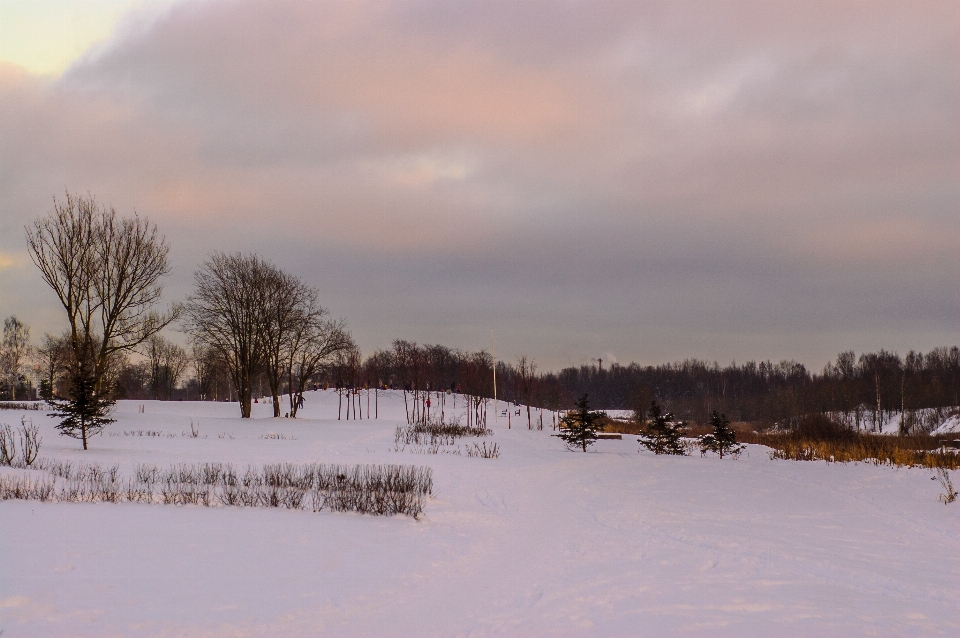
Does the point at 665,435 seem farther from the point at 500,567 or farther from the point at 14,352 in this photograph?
the point at 14,352

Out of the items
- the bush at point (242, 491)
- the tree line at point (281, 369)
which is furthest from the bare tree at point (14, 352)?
the bush at point (242, 491)

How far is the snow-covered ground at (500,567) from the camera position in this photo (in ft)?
22.3

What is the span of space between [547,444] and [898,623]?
30475mm

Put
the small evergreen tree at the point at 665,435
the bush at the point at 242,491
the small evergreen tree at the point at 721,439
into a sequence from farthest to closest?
the small evergreen tree at the point at 665,435 → the small evergreen tree at the point at 721,439 → the bush at the point at 242,491

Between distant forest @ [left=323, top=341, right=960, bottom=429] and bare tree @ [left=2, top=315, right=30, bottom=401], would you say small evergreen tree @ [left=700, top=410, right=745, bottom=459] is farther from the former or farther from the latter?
bare tree @ [left=2, top=315, right=30, bottom=401]

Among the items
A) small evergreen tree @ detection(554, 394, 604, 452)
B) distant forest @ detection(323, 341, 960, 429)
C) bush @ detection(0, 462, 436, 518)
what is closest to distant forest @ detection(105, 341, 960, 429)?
distant forest @ detection(323, 341, 960, 429)

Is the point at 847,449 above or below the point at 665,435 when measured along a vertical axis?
below

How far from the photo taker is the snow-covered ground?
6.81m

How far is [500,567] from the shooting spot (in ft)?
31.9

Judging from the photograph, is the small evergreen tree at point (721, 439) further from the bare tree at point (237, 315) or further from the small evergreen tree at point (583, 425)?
the bare tree at point (237, 315)

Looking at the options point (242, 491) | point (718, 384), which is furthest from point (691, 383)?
point (242, 491)

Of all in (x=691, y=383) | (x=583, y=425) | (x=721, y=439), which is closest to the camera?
(x=721, y=439)

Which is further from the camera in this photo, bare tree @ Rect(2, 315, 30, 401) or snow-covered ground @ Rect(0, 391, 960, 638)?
bare tree @ Rect(2, 315, 30, 401)

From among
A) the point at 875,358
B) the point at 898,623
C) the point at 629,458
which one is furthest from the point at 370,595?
the point at 875,358
